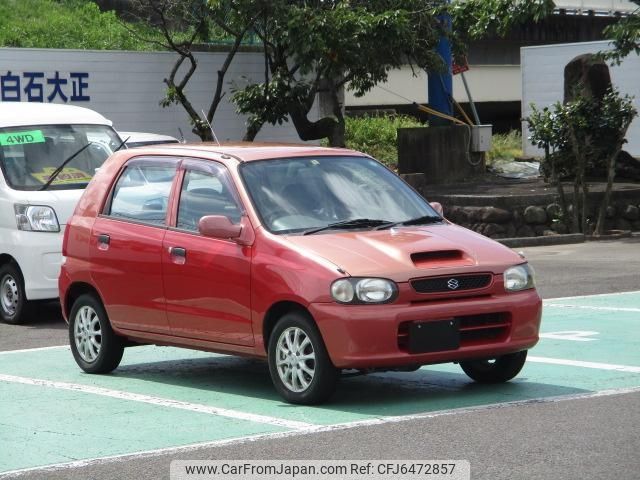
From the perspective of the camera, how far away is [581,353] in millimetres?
10516

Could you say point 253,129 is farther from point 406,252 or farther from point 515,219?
point 406,252

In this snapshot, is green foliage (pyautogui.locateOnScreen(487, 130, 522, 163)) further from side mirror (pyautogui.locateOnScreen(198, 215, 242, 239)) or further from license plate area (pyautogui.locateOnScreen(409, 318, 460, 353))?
→ license plate area (pyautogui.locateOnScreen(409, 318, 460, 353))

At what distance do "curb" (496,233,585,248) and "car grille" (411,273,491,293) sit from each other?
42.5 ft

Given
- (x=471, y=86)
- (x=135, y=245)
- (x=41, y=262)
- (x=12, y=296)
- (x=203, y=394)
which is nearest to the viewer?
(x=203, y=394)

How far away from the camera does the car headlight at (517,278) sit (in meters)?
8.56

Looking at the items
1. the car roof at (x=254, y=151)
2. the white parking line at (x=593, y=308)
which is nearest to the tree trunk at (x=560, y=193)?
the white parking line at (x=593, y=308)

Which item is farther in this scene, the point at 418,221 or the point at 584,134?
the point at 584,134

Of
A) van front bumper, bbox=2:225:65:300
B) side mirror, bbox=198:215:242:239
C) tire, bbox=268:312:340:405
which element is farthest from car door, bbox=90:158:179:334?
van front bumper, bbox=2:225:65:300

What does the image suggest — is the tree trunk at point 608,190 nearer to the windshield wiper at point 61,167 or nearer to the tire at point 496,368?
the windshield wiper at point 61,167

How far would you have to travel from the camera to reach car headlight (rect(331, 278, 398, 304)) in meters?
8.11

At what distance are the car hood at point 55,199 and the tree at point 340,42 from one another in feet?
30.8

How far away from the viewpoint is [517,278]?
863 cm

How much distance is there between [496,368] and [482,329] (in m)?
0.80

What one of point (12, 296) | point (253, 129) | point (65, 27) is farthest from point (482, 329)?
point (65, 27)
